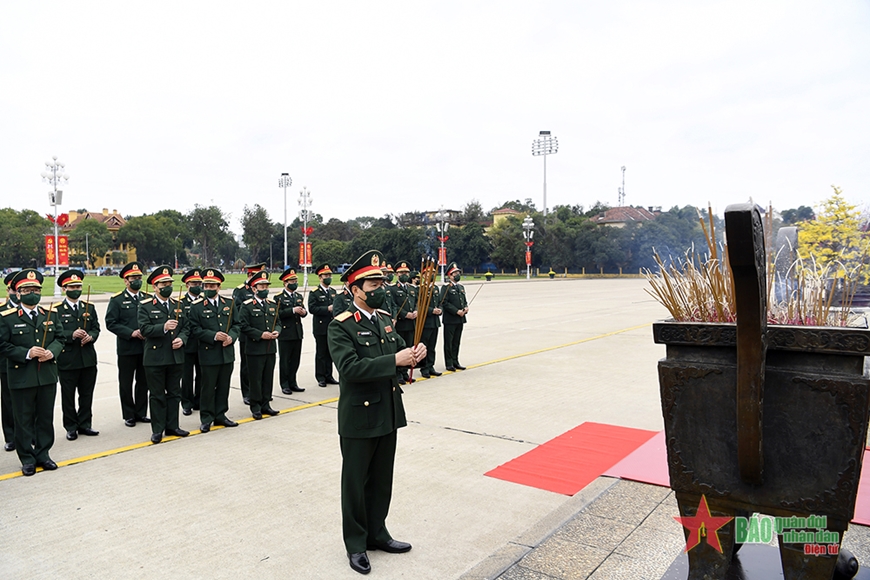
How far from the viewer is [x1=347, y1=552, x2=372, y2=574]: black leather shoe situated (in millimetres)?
3680

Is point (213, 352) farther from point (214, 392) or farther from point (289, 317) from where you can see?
point (289, 317)

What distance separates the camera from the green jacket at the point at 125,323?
7.19 m

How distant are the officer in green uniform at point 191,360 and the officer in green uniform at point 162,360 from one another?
1.55 feet

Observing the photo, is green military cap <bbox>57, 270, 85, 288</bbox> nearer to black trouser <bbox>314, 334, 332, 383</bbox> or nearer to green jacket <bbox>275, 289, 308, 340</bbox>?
green jacket <bbox>275, 289, 308, 340</bbox>

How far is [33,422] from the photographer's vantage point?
5.66m

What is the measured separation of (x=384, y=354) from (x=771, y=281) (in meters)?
2.22

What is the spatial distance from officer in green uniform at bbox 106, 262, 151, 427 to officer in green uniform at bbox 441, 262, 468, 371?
509cm

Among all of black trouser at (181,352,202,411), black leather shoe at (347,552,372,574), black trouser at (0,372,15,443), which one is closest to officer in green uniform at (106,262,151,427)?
black trouser at (181,352,202,411)

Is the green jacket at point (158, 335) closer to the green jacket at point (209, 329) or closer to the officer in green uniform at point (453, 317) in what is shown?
the green jacket at point (209, 329)

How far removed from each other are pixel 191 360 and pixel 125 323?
3.07ft

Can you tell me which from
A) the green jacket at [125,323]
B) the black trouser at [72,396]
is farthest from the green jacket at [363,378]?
the black trouser at [72,396]

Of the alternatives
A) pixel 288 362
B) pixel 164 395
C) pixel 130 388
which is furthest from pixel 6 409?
pixel 288 362

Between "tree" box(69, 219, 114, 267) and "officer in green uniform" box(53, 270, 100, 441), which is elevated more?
"tree" box(69, 219, 114, 267)

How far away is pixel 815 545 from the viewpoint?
2.61m
